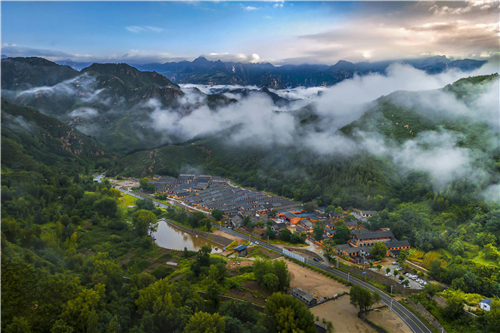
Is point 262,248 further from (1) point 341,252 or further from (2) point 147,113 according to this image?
(2) point 147,113

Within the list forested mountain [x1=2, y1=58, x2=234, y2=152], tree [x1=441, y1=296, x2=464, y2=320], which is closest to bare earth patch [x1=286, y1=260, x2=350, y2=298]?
tree [x1=441, y1=296, x2=464, y2=320]

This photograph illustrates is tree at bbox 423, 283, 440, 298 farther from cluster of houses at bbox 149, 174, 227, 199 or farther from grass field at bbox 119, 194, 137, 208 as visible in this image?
grass field at bbox 119, 194, 137, 208

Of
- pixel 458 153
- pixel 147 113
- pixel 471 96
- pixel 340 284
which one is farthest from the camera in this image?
pixel 147 113

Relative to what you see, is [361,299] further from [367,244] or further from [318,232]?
[318,232]

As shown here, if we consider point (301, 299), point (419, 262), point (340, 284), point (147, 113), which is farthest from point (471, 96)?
point (147, 113)

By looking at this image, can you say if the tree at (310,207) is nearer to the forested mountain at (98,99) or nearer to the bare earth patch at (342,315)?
the bare earth patch at (342,315)

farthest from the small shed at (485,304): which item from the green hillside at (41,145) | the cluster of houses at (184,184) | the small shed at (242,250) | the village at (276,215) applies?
the green hillside at (41,145)
